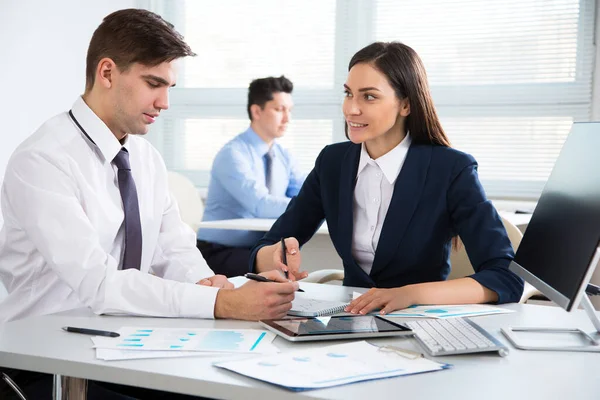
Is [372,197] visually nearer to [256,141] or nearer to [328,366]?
[328,366]

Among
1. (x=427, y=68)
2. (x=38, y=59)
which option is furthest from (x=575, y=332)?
(x=38, y=59)

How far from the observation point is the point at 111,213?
5.87ft

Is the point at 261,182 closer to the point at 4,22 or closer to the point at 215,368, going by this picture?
the point at 4,22

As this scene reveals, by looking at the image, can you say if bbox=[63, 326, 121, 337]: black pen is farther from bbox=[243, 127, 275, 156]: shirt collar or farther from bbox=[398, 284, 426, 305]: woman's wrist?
bbox=[243, 127, 275, 156]: shirt collar

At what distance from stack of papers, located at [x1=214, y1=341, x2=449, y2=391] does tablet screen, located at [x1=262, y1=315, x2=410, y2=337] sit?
0.07 m

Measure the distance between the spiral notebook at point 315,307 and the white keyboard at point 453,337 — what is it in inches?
8.0

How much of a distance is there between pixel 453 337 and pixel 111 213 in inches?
36.2

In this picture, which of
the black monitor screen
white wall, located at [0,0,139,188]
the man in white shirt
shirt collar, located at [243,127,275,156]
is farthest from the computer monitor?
white wall, located at [0,0,139,188]

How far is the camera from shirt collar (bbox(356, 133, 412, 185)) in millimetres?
2061

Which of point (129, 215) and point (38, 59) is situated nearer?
point (129, 215)

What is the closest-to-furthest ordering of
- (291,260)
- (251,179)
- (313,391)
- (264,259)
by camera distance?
1. (313,391)
2. (291,260)
3. (264,259)
4. (251,179)

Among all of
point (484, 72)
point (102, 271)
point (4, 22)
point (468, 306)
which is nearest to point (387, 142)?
point (468, 306)

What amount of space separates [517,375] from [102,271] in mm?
868

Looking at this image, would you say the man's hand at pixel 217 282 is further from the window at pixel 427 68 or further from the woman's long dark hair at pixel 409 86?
the window at pixel 427 68
